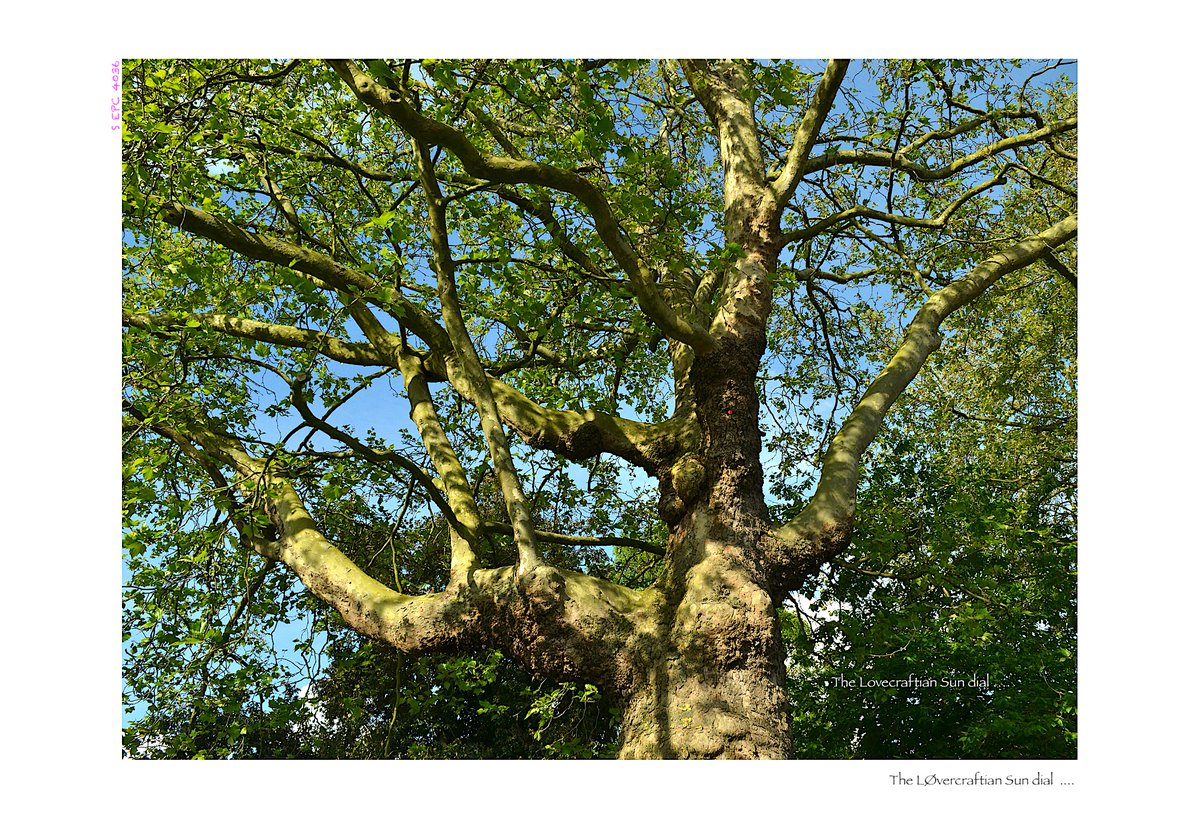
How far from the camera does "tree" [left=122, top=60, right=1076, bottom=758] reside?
5793mm

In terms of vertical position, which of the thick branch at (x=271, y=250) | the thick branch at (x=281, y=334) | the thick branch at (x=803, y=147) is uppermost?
the thick branch at (x=803, y=147)

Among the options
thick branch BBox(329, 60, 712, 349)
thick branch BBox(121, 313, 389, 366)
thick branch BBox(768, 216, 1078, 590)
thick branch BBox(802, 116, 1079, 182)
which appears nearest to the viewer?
thick branch BBox(329, 60, 712, 349)

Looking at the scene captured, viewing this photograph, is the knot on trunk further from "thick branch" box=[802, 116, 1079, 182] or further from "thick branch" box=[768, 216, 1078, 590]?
"thick branch" box=[802, 116, 1079, 182]

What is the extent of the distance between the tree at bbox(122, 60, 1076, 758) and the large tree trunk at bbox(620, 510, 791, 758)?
19 mm

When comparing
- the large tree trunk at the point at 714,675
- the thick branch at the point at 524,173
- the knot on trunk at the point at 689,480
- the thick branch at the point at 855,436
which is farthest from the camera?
the knot on trunk at the point at 689,480

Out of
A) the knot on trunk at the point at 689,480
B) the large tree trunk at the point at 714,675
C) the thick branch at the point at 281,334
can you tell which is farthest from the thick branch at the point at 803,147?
the thick branch at the point at 281,334

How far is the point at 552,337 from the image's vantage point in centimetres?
933

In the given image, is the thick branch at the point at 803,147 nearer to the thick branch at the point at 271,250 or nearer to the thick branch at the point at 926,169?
the thick branch at the point at 926,169

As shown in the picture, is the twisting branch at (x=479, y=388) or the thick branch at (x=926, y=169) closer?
the twisting branch at (x=479, y=388)

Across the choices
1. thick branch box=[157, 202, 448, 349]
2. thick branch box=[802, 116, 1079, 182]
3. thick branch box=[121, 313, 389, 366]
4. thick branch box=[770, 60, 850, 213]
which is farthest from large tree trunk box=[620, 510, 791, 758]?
thick branch box=[802, 116, 1079, 182]

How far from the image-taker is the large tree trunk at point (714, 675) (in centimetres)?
530

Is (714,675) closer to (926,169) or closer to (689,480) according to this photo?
(689,480)

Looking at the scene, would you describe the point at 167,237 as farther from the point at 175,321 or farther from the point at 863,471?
the point at 863,471

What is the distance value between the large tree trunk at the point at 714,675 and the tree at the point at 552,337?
0.02 metres
